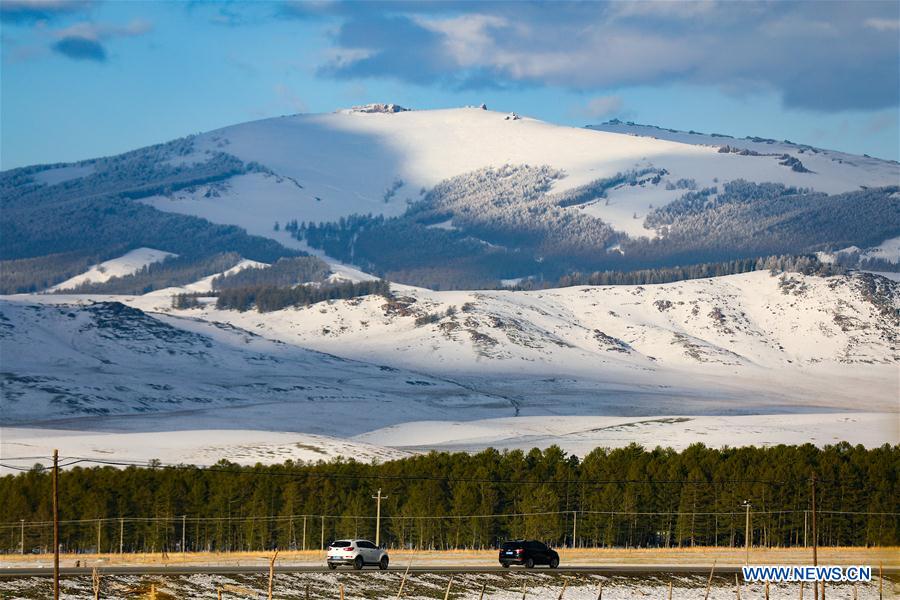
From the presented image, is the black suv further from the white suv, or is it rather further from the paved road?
the white suv

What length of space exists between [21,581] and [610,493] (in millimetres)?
85065

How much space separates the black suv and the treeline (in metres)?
42.5

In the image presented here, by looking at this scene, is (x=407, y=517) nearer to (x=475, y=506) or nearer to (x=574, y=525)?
(x=475, y=506)

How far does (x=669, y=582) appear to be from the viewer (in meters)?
107

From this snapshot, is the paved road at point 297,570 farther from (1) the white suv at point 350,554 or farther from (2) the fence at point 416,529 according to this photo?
(2) the fence at point 416,529

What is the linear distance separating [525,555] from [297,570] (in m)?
17.6

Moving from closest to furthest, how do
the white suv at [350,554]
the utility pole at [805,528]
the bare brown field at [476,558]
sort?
the white suv at [350,554], the bare brown field at [476,558], the utility pole at [805,528]

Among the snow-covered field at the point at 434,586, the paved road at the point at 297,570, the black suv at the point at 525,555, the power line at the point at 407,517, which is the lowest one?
the snow-covered field at the point at 434,586

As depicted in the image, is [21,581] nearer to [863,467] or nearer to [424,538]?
[424,538]

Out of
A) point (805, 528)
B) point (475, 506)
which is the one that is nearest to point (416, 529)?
point (475, 506)

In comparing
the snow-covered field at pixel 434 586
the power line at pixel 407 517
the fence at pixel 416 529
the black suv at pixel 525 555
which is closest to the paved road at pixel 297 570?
the black suv at pixel 525 555

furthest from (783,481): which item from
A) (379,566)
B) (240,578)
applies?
(240,578)

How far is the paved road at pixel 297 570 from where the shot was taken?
10094 cm

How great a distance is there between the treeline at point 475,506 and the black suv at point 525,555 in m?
42.5
